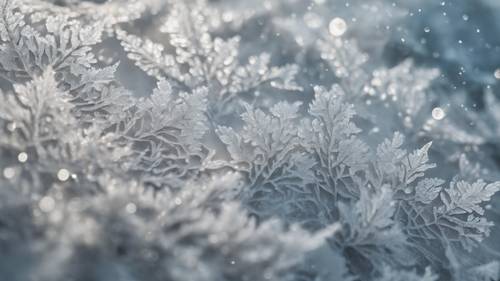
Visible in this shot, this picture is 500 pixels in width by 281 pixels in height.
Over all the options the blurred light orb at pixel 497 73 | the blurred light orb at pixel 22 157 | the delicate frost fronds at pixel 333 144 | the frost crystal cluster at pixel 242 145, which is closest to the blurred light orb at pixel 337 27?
the frost crystal cluster at pixel 242 145

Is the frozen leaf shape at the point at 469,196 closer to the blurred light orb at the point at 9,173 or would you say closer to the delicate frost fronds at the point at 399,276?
the delicate frost fronds at the point at 399,276

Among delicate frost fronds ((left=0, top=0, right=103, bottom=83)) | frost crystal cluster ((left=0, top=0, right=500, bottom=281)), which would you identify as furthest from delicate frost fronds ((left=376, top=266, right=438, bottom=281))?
delicate frost fronds ((left=0, top=0, right=103, bottom=83))

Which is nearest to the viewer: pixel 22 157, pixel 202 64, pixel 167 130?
pixel 22 157

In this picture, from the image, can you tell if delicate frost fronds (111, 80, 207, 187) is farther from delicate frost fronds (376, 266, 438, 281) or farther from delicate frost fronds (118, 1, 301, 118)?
delicate frost fronds (376, 266, 438, 281)

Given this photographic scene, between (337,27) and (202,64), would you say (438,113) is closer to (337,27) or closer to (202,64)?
(337,27)

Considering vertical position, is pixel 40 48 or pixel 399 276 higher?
pixel 40 48

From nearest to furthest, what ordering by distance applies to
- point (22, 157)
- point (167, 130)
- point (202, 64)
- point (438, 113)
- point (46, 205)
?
point (46, 205)
point (22, 157)
point (167, 130)
point (202, 64)
point (438, 113)

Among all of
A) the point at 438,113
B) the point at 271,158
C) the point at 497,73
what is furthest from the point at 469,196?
the point at 497,73

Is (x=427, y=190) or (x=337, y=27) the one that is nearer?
(x=427, y=190)
